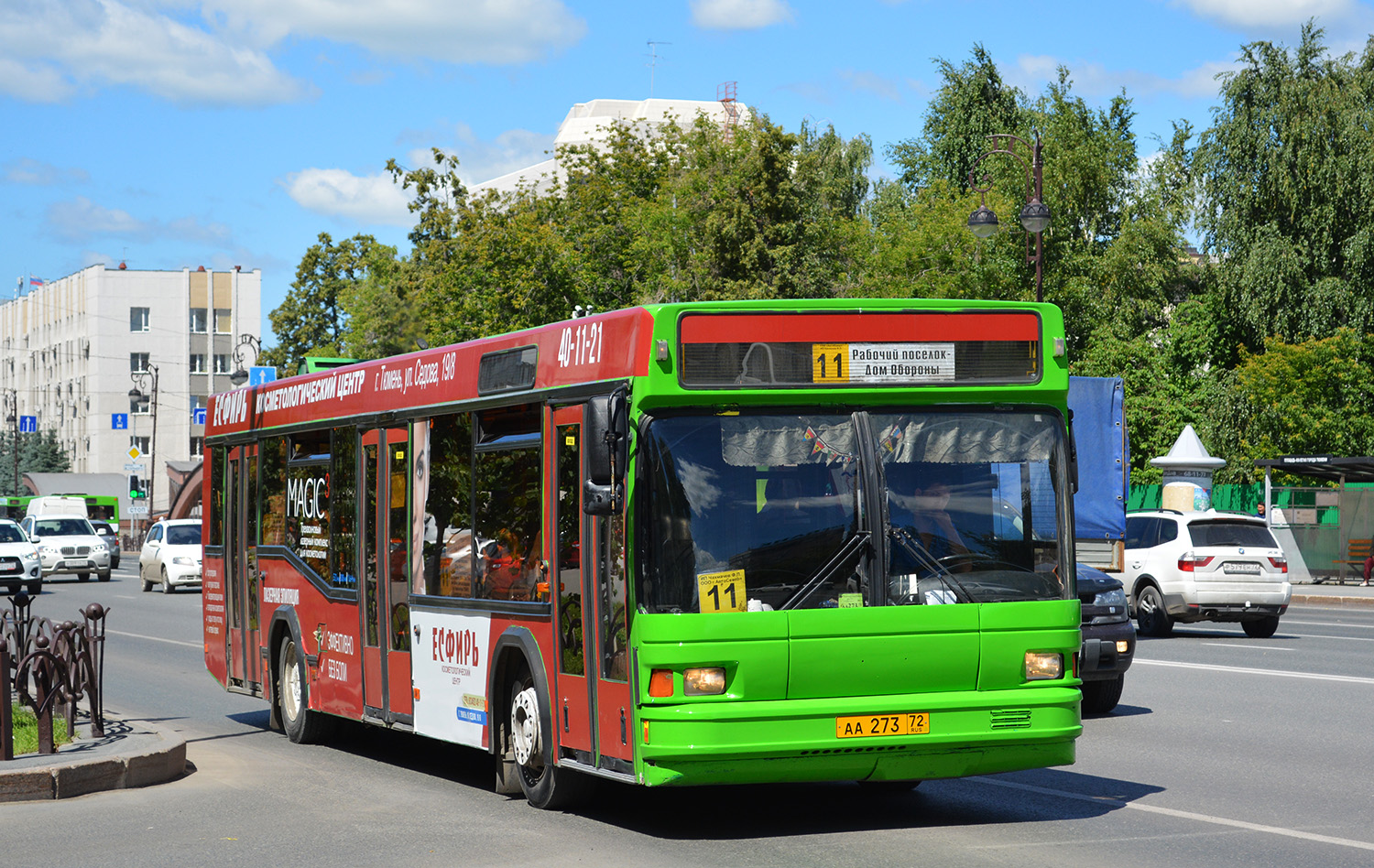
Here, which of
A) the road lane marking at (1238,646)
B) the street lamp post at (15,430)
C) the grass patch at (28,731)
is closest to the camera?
the grass patch at (28,731)

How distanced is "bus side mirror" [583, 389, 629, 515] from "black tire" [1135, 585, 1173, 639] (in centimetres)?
1664

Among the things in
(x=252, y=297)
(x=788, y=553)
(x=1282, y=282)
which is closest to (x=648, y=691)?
(x=788, y=553)

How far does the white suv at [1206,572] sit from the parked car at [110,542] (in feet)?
106

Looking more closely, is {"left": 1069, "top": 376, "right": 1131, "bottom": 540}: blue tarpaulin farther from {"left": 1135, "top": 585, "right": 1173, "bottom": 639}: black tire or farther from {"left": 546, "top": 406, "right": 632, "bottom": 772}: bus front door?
{"left": 546, "top": 406, "right": 632, "bottom": 772}: bus front door

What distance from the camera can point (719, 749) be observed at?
7.87 m

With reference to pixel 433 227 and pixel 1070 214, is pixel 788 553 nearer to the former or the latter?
pixel 1070 214

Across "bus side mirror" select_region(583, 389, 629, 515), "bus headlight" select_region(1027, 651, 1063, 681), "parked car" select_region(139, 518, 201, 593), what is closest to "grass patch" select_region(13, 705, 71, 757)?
"bus side mirror" select_region(583, 389, 629, 515)

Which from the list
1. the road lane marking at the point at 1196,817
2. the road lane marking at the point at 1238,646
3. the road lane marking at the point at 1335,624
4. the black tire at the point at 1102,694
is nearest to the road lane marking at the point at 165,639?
the black tire at the point at 1102,694

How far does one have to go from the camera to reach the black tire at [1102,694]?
46.3 feet

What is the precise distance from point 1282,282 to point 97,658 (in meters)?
40.3

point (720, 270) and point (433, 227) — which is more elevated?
point (433, 227)

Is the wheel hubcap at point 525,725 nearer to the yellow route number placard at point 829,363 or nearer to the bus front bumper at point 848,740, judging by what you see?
the bus front bumper at point 848,740

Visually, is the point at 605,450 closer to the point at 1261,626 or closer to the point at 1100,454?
the point at 1100,454

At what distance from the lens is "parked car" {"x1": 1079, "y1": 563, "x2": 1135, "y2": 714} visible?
45.1ft
